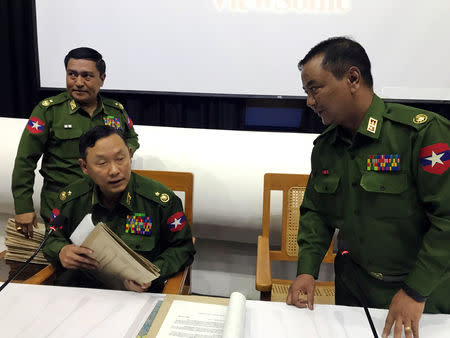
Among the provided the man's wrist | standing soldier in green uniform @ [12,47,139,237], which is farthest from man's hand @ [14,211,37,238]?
the man's wrist

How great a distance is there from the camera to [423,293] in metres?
0.78

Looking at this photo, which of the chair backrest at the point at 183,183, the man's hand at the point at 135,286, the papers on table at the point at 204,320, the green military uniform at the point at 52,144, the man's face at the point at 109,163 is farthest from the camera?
the green military uniform at the point at 52,144

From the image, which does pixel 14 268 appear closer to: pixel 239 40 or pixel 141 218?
pixel 141 218

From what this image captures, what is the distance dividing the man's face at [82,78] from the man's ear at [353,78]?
1.22 meters

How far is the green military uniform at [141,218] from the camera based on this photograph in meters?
1.26

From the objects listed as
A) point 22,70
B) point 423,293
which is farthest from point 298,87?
point 22,70

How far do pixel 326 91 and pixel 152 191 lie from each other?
0.72 metres

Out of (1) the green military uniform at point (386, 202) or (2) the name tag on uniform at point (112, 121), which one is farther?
(2) the name tag on uniform at point (112, 121)

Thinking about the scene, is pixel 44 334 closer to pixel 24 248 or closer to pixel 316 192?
pixel 316 192

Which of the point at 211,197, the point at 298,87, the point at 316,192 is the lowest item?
the point at 211,197

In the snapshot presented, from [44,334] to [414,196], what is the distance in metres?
0.89

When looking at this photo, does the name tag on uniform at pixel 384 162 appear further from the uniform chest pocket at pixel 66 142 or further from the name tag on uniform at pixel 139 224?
the uniform chest pocket at pixel 66 142

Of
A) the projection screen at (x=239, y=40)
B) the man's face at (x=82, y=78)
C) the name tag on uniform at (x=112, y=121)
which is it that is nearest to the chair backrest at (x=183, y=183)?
the name tag on uniform at (x=112, y=121)

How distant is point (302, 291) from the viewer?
3.07ft
